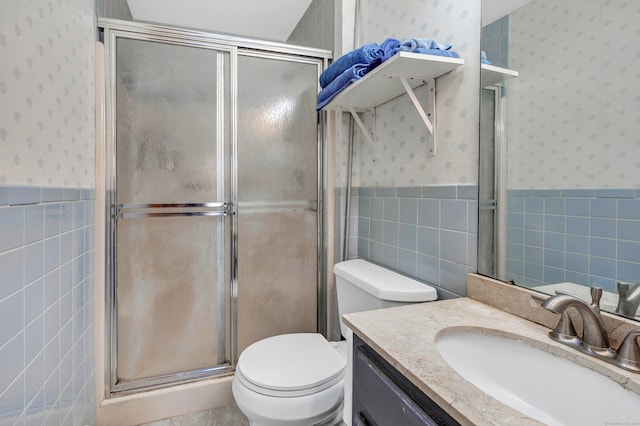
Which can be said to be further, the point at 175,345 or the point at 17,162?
the point at 175,345

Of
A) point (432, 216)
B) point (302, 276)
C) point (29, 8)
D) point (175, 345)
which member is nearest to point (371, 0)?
point (432, 216)

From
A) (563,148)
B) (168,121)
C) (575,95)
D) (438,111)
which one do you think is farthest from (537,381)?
(168,121)

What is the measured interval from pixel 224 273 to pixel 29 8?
126cm

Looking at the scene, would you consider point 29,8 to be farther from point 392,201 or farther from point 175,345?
point 175,345

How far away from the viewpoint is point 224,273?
1.70 metres

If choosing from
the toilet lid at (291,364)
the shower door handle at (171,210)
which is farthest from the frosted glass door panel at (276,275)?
the toilet lid at (291,364)

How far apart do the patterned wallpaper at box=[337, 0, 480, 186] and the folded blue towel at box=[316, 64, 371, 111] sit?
26cm

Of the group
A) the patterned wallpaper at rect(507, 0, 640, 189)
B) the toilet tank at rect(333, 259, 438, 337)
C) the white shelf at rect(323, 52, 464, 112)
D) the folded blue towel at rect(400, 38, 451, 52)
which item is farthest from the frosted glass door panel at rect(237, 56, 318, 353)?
the patterned wallpaper at rect(507, 0, 640, 189)

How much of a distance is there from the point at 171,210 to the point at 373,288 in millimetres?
1093

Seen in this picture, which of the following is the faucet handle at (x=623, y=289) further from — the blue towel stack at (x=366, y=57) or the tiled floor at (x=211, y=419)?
the tiled floor at (x=211, y=419)

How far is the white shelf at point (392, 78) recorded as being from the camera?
1.03 meters

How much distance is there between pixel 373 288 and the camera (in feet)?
3.93

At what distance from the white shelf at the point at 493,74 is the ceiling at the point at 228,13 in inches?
60.4

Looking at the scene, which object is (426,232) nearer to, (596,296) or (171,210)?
(596,296)
